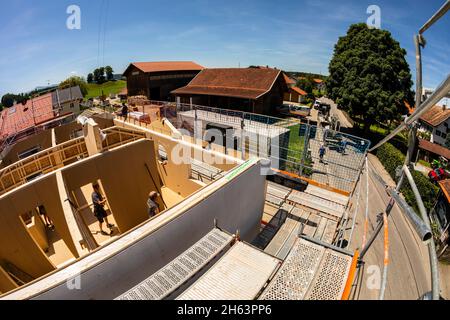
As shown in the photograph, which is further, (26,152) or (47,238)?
(26,152)

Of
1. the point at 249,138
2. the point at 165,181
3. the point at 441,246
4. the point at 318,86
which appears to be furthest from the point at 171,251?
the point at 318,86

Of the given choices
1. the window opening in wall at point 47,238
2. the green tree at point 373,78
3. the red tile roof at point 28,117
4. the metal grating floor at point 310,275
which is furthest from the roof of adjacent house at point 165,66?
the metal grating floor at point 310,275

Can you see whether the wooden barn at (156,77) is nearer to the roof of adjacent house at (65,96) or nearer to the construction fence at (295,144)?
the roof of adjacent house at (65,96)

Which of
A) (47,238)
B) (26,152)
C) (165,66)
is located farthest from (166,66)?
(47,238)

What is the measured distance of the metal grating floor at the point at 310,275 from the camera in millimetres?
3395

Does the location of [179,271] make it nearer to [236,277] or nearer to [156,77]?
[236,277]

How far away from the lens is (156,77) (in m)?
33.8

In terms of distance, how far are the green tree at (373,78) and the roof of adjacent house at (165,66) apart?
21.9 metres

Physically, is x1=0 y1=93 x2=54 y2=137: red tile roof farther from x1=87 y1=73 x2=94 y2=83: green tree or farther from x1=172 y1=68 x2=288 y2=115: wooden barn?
x1=87 y1=73 x2=94 y2=83: green tree

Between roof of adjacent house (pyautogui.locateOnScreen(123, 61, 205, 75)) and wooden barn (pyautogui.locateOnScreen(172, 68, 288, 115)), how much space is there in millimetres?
6764

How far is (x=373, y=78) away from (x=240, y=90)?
1328cm

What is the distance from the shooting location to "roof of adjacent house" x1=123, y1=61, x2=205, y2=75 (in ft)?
111

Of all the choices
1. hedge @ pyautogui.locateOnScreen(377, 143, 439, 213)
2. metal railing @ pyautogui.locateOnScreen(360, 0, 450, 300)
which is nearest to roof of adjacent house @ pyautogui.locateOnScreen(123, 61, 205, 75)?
hedge @ pyautogui.locateOnScreen(377, 143, 439, 213)
